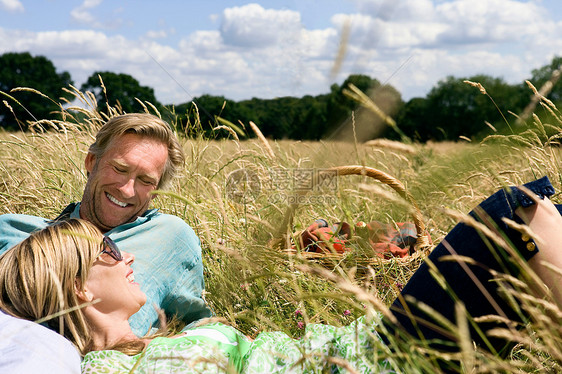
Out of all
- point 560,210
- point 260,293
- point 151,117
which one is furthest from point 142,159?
point 560,210

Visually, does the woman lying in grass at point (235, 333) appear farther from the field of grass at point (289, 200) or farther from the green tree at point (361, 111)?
the green tree at point (361, 111)

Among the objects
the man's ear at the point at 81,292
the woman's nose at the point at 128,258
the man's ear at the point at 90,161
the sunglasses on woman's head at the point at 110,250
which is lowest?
the man's ear at the point at 81,292

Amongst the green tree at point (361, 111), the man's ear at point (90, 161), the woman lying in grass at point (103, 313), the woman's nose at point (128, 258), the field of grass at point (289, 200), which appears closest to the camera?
the green tree at point (361, 111)

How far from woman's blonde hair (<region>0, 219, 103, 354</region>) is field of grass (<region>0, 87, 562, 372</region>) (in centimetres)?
47

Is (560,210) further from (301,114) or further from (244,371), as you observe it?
(244,371)

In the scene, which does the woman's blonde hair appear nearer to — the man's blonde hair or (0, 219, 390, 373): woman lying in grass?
(0, 219, 390, 373): woman lying in grass

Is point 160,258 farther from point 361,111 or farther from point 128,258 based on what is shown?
point 361,111

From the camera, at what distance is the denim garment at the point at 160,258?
2127 millimetres

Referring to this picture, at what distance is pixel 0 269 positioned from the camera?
5.25 ft

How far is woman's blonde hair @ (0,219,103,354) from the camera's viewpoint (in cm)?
155

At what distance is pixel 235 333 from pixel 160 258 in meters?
0.87

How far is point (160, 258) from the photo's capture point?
220 centimetres

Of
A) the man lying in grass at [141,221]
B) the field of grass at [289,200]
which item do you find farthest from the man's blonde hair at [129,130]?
the field of grass at [289,200]

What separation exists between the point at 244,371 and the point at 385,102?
1.06 m
